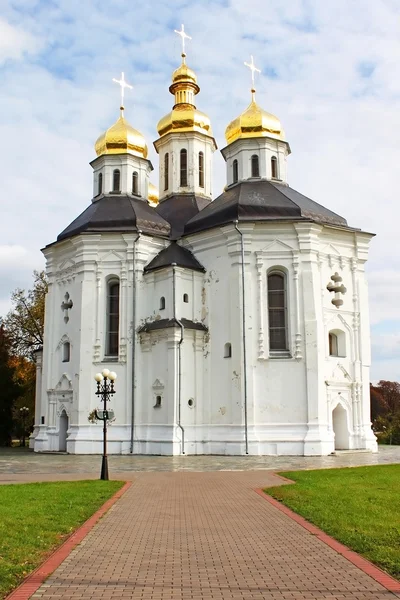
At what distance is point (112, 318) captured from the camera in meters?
31.0

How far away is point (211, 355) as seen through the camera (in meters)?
29.4

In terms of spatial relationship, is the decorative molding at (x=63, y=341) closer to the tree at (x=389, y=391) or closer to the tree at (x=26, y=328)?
the tree at (x=26, y=328)

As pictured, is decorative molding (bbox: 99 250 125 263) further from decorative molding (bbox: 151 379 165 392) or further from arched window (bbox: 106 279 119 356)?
decorative molding (bbox: 151 379 165 392)

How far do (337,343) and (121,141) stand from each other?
53.1 ft

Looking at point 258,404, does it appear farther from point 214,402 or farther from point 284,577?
point 284,577

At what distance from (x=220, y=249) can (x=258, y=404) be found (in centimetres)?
746

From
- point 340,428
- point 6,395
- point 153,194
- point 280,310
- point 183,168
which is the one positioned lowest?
point 340,428

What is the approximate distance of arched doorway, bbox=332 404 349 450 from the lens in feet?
95.4

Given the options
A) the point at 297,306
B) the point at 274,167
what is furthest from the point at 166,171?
the point at 297,306

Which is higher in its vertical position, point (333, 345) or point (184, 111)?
point (184, 111)

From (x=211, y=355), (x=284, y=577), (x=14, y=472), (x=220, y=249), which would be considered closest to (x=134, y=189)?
(x=220, y=249)

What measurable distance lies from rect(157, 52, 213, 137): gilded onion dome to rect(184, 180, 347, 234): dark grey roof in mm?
6974

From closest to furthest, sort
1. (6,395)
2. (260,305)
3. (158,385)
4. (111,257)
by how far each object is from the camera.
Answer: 1. (260,305)
2. (158,385)
3. (111,257)
4. (6,395)

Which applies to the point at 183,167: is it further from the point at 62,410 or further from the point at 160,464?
the point at 160,464
